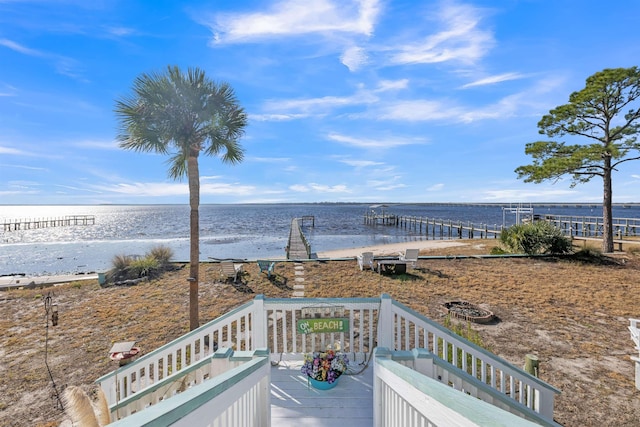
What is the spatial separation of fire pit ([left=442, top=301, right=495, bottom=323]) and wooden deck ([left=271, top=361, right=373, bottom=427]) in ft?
13.3

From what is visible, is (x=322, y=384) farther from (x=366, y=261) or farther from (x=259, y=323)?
(x=366, y=261)

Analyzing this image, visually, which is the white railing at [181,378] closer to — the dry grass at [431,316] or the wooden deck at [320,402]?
the wooden deck at [320,402]

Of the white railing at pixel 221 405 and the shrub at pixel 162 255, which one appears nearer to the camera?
the white railing at pixel 221 405

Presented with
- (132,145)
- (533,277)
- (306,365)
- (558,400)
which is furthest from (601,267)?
(132,145)

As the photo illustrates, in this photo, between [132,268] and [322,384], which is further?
[132,268]

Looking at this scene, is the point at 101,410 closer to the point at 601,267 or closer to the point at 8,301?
the point at 8,301

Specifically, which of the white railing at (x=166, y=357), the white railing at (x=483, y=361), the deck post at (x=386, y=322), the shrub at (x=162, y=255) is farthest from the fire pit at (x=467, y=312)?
the shrub at (x=162, y=255)

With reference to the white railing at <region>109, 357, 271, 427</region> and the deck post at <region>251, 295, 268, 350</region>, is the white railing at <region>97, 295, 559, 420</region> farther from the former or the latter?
the white railing at <region>109, 357, 271, 427</region>

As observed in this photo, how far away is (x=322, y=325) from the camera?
3.74 meters

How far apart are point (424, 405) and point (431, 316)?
20.0ft

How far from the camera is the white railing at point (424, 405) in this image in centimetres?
112

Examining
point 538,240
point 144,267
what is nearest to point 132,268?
point 144,267

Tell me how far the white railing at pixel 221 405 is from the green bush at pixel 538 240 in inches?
599

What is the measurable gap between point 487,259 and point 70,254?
3464cm
